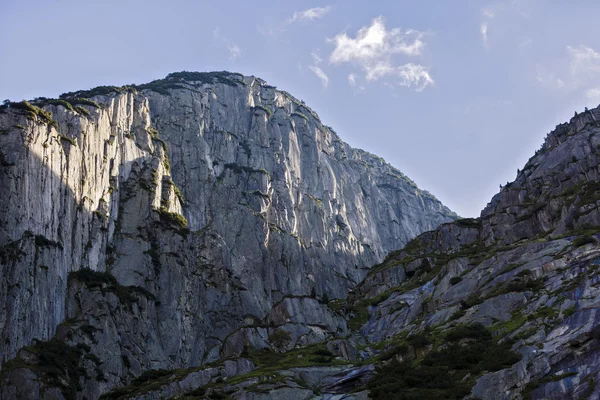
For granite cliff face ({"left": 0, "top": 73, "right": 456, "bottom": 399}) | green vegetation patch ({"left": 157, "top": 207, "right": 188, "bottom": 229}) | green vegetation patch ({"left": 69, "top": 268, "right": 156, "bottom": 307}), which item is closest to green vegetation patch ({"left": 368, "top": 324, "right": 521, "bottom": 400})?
granite cliff face ({"left": 0, "top": 73, "right": 456, "bottom": 399})

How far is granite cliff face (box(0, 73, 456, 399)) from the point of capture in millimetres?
93812

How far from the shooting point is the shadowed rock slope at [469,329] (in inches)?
1948

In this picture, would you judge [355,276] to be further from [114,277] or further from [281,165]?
[114,277]

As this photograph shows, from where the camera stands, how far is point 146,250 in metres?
128

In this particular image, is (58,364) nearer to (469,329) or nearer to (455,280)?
(455,280)

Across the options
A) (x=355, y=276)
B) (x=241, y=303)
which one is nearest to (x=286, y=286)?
(x=241, y=303)

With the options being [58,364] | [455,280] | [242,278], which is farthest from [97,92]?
[455,280]

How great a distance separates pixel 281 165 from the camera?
192625mm

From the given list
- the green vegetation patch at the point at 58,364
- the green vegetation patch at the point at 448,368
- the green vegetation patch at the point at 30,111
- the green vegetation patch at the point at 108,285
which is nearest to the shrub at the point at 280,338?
the green vegetation patch at the point at 448,368

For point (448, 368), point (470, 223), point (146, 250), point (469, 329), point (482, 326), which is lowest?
point (448, 368)

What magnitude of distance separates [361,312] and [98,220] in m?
52.1

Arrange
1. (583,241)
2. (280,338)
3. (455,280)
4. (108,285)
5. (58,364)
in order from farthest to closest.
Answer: (108,285) → (58,364) → (455,280) → (280,338) → (583,241)

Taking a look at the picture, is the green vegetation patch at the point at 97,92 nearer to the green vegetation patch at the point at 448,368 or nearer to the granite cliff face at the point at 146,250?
the granite cliff face at the point at 146,250

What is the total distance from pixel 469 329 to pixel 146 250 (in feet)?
260
